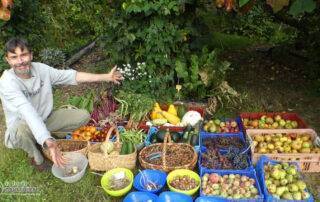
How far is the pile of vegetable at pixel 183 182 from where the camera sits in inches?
166

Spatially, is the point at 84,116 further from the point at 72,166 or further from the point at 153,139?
the point at 153,139

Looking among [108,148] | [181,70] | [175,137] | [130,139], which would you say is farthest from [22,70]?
[181,70]

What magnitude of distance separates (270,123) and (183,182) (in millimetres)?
1708

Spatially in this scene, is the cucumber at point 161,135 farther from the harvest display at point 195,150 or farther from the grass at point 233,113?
the grass at point 233,113

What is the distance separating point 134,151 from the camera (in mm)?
4770

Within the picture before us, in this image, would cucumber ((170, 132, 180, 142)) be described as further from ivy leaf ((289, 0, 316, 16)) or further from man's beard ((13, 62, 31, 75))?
Answer: ivy leaf ((289, 0, 316, 16))

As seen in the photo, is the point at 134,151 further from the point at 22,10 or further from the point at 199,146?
the point at 22,10

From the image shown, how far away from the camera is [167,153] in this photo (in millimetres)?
4770

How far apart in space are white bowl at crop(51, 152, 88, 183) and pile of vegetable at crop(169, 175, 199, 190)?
1138 millimetres

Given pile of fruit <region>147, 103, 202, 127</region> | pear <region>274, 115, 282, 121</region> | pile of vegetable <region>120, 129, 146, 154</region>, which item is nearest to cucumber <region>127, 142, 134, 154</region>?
pile of vegetable <region>120, 129, 146, 154</region>

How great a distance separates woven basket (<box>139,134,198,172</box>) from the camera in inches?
177

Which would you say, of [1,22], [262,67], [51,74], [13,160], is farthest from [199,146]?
[1,22]

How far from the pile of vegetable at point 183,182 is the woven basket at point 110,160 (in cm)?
63

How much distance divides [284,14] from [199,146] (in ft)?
12.1
